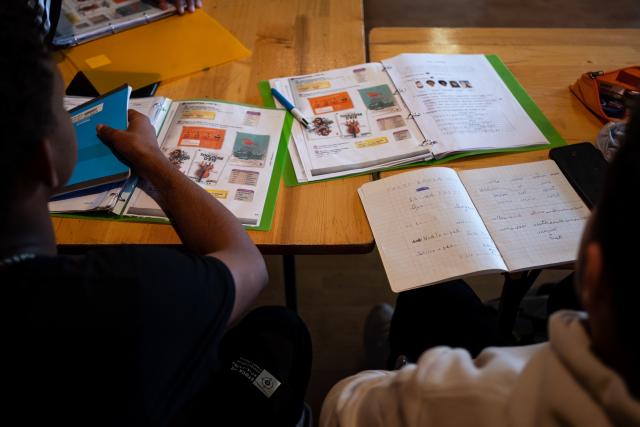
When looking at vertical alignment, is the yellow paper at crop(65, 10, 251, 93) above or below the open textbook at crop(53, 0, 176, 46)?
below

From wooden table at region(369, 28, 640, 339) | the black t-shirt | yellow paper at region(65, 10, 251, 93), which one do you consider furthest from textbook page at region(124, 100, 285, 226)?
wooden table at region(369, 28, 640, 339)

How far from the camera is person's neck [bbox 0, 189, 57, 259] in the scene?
561mm

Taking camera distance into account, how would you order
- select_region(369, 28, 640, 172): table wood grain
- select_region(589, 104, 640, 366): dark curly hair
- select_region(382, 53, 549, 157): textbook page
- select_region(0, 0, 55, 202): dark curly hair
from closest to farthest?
select_region(589, 104, 640, 366): dark curly hair < select_region(0, 0, 55, 202): dark curly hair < select_region(382, 53, 549, 157): textbook page < select_region(369, 28, 640, 172): table wood grain

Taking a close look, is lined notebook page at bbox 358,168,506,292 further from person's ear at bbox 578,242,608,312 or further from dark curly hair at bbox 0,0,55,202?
dark curly hair at bbox 0,0,55,202

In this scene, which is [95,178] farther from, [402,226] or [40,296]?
[402,226]

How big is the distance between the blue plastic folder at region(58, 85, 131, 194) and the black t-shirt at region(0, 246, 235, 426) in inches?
12.3

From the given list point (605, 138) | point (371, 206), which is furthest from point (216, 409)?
point (605, 138)

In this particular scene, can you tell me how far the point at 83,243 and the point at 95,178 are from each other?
0.12 meters

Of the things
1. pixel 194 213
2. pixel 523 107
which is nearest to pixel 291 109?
pixel 194 213

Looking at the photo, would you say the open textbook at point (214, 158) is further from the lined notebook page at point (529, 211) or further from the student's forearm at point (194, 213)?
the lined notebook page at point (529, 211)

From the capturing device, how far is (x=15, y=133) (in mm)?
517

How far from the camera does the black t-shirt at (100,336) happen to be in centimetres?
52

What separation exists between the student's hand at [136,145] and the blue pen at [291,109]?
0.27 metres

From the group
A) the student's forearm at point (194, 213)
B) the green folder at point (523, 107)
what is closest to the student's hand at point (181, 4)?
the green folder at point (523, 107)
